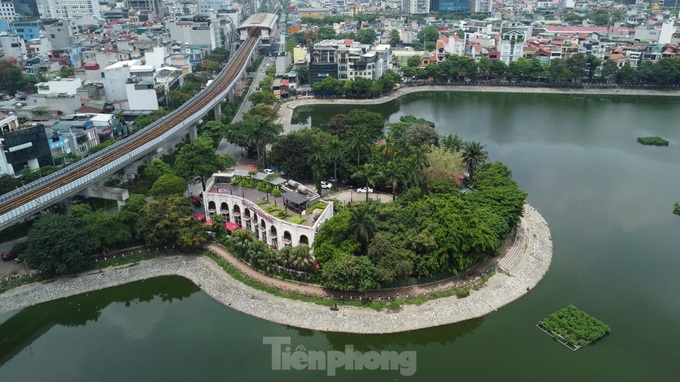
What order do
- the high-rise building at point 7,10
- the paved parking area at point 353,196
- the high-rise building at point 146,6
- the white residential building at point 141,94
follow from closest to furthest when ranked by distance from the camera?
1. the paved parking area at point 353,196
2. the white residential building at point 141,94
3. the high-rise building at point 7,10
4. the high-rise building at point 146,6

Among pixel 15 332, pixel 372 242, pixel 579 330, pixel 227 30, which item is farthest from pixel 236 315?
pixel 227 30

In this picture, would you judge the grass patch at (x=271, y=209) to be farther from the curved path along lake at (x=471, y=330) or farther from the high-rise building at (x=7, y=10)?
the high-rise building at (x=7, y=10)

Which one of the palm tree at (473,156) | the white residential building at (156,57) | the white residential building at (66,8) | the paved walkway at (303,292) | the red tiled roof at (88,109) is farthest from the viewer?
the white residential building at (66,8)

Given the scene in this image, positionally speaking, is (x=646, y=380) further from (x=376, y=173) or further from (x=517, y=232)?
(x=376, y=173)

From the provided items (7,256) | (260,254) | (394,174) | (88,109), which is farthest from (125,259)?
(88,109)

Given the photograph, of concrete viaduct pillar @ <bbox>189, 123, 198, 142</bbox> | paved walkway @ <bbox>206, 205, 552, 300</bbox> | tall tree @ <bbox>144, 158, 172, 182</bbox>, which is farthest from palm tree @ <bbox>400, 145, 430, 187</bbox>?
concrete viaduct pillar @ <bbox>189, 123, 198, 142</bbox>

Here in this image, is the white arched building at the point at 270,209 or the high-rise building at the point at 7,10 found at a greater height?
the high-rise building at the point at 7,10

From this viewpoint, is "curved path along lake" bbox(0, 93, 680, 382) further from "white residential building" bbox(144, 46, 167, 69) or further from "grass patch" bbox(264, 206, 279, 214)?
"white residential building" bbox(144, 46, 167, 69)

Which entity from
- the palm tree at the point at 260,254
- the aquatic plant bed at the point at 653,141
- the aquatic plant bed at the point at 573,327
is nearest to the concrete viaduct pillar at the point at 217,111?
the palm tree at the point at 260,254
